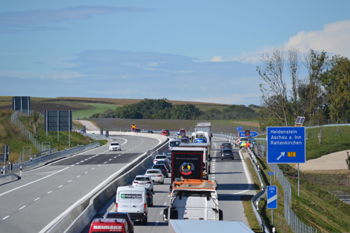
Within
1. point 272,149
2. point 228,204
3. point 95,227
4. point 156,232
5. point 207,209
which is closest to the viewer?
point 95,227

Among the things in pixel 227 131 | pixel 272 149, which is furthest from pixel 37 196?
pixel 227 131

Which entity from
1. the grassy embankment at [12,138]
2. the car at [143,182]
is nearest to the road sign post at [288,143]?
the car at [143,182]

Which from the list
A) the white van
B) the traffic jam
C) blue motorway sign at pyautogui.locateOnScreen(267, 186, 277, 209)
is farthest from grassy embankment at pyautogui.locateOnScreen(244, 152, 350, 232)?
the white van

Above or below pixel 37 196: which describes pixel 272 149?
above

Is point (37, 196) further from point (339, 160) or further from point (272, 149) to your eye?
point (339, 160)

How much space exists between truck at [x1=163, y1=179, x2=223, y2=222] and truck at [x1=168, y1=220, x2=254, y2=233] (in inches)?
271

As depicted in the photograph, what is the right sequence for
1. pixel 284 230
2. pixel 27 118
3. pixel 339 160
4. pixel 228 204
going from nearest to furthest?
pixel 284 230 → pixel 228 204 → pixel 339 160 → pixel 27 118

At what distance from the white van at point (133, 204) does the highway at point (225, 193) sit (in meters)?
0.61

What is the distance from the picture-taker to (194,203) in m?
18.9

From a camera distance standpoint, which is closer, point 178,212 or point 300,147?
point 178,212

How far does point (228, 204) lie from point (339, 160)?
48983mm

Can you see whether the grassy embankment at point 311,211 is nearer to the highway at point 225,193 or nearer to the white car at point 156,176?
the highway at point 225,193

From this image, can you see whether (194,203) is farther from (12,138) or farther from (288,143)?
(12,138)

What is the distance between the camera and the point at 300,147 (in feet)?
100
